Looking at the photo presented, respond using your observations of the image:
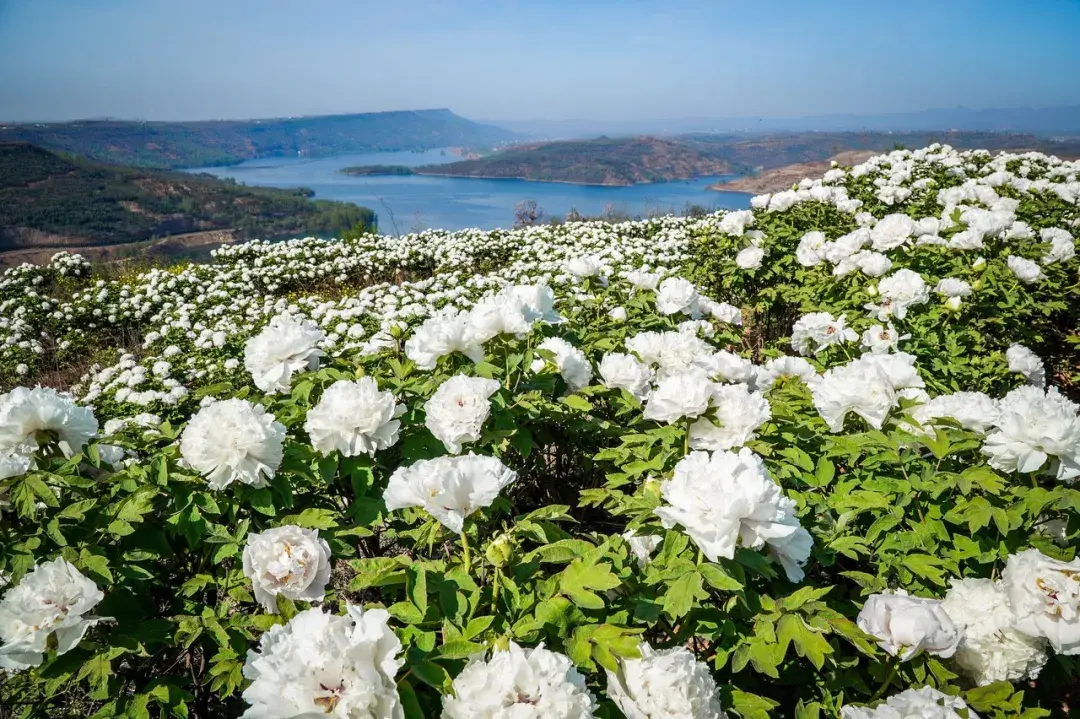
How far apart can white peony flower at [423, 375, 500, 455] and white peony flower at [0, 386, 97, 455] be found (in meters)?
1.02

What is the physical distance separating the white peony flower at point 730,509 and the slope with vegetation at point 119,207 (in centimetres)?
2604

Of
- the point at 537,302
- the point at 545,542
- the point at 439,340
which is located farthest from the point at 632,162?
the point at 545,542

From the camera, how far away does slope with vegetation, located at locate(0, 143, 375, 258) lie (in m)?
25.9

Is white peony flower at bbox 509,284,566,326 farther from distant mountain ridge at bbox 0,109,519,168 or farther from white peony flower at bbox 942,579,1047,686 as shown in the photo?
distant mountain ridge at bbox 0,109,519,168

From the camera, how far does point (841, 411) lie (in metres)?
1.72

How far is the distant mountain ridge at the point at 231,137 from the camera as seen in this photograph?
53.8 meters

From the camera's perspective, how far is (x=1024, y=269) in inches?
133

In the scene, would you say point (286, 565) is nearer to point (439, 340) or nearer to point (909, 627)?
point (439, 340)

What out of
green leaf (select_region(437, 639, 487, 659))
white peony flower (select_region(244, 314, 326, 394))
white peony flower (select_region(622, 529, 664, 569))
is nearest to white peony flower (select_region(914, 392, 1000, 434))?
white peony flower (select_region(622, 529, 664, 569))

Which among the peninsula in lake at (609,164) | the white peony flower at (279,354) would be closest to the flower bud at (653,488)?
the white peony flower at (279,354)

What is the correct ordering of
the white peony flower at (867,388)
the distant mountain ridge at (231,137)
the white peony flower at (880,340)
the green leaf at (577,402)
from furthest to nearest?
the distant mountain ridge at (231,137) < the white peony flower at (880,340) < the green leaf at (577,402) < the white peony flower at (867,388)

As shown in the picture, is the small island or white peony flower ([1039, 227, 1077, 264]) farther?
the small island

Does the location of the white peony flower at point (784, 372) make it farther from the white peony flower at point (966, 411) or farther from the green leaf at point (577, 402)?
the green leaf at point (577, 402)

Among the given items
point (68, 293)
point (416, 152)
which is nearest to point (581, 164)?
point (68, 293)
